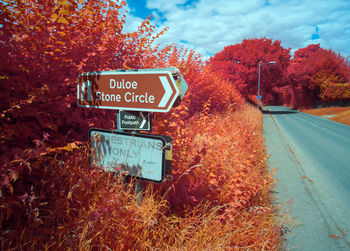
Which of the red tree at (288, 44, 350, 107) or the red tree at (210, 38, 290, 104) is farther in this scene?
the red tree at (288, 44, 350, 107)

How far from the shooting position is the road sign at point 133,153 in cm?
172

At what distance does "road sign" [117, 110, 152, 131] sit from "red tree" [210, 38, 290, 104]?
72.1ft

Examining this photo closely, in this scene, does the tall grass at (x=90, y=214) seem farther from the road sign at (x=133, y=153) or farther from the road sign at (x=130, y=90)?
the road sign at (x=130, y=90)

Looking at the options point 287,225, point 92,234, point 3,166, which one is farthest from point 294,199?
A: point 3,166

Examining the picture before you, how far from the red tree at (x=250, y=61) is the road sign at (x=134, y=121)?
72.1 ft

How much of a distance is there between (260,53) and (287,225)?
24.4 meters

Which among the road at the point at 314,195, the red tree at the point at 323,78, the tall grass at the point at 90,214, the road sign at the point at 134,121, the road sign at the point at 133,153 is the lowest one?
the road at the point at 314,195

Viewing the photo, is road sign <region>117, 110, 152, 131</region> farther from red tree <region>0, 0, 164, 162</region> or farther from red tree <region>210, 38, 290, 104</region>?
red tree <region>210, 38, 290, 104</region>

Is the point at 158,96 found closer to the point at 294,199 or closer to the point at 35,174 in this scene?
the point at 35,174

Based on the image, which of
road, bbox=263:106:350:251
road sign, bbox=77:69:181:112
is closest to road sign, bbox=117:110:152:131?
road sign, bbox=77:69:181:112

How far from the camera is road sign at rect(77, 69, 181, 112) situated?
1.73 metres

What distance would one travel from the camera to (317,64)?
107ft

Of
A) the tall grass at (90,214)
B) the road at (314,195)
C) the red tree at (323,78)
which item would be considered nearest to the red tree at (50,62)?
the tall grass at (90,214)

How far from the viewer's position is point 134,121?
6.29 feet
